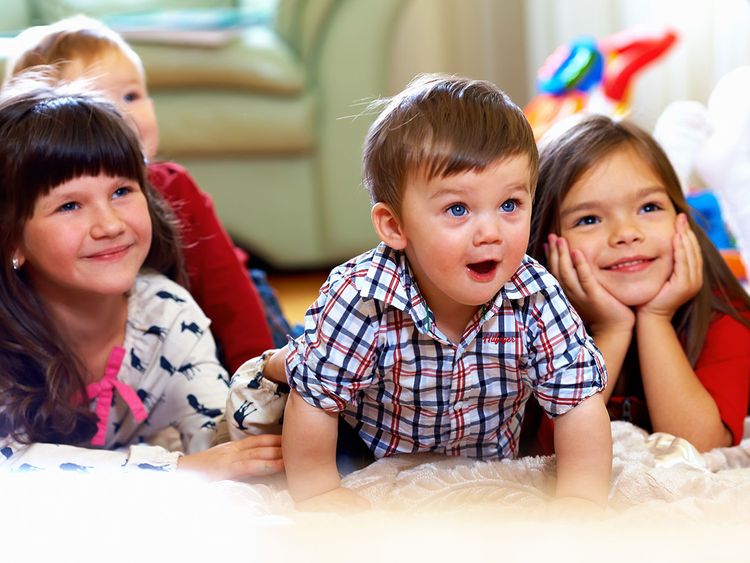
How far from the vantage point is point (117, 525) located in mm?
342

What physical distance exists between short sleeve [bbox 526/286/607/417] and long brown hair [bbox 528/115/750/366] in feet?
0.82

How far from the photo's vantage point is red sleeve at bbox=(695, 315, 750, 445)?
112 cm

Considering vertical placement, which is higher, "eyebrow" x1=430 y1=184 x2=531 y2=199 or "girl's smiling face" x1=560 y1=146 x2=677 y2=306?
"eyebrow" x1=430 y1=184 x2=531 y2=199

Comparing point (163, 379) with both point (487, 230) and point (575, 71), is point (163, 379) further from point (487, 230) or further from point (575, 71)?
point (575, 71)

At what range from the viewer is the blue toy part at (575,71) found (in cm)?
217

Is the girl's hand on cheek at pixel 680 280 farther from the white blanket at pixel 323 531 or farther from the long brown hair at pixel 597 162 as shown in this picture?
the white blanket at pixel 323 531

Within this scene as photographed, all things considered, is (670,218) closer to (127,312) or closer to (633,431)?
(633,431)

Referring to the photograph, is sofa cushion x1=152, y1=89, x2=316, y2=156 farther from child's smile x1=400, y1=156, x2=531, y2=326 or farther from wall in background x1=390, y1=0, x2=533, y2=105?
child's smile x1=400, y1=156, x2=531, y2=326

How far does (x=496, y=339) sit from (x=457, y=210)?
140 millimetres

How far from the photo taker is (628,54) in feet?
7.43

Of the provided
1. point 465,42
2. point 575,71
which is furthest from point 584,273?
point 465,42

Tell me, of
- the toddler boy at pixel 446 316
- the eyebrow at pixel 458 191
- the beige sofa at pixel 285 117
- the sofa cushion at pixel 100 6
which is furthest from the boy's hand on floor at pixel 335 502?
the sofa cushion at pixel 100 6

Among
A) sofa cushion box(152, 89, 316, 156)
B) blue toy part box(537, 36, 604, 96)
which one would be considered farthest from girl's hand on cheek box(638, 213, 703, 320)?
sofa cushion box(152, 89, 316, 156)

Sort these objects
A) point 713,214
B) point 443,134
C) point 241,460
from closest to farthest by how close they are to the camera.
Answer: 1. point 443,134
2. point 241,460
3. point 713,214
